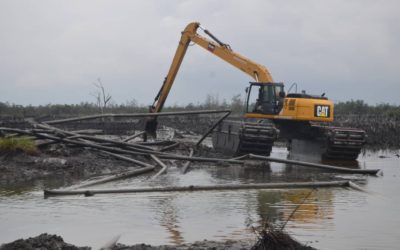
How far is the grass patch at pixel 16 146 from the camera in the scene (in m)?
17.2

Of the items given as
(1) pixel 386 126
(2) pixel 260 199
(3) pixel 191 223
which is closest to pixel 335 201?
(2) pixel 260 199

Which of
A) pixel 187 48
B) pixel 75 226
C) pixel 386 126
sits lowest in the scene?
pixel 75 226

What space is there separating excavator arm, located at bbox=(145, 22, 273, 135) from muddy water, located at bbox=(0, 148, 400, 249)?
10.9m

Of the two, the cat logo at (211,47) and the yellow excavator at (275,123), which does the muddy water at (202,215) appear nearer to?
the yellow excavator at (275,123)

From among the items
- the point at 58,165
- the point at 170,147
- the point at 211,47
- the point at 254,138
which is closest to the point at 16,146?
the point at 58,165

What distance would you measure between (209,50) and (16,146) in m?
11.9

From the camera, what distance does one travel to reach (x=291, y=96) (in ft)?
79.0

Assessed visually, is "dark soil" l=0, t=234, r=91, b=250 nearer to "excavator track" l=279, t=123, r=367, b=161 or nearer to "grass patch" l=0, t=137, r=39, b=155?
"grass patch" l=0, t=137, r=39, b=155

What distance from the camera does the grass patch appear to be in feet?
56.5

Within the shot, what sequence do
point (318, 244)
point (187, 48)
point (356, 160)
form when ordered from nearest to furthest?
point (318, 244) < point (356, 160) < point (187, 48)

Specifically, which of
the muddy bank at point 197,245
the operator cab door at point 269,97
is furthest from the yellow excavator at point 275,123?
the muddy bank at point 197,245

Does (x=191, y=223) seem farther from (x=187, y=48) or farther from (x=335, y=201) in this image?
(x=187, y=48)

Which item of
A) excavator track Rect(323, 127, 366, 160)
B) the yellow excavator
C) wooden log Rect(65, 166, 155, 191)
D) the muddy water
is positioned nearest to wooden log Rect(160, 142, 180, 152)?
the yellow excavator

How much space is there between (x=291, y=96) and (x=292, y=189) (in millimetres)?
10472
